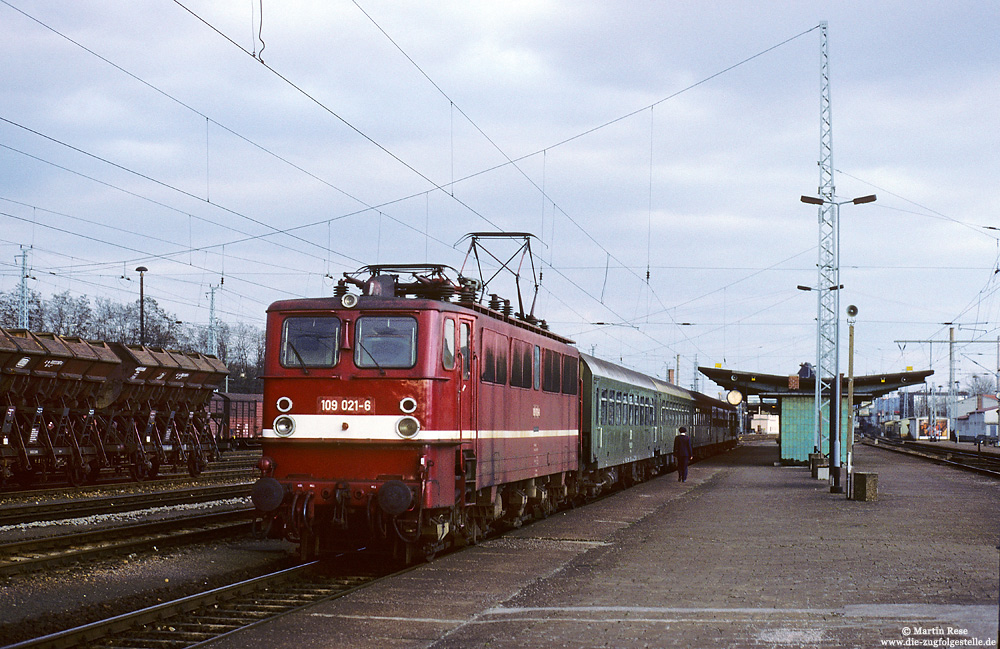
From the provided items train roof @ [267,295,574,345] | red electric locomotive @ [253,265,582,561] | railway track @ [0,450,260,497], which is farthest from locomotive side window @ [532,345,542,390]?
railway track @ [0,450,260,497]

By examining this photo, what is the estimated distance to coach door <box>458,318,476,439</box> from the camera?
13117 mm

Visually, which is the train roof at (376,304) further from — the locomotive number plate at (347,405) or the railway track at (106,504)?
the railway track at (106,504)

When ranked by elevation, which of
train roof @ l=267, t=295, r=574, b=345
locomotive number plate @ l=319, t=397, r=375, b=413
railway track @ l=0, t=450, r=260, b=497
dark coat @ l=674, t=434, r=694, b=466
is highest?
train roof @ l=267, t=295, r=574, b=345

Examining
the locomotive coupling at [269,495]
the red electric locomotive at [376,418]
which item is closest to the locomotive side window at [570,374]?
the red electric locomotive at [376,418]

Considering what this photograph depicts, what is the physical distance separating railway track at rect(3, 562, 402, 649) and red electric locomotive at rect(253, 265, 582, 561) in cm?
59

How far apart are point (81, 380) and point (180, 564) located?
1445cm

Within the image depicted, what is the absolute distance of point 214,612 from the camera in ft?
34.0

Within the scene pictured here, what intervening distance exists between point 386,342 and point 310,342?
3.18ft

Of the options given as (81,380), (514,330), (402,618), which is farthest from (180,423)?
(402,618)

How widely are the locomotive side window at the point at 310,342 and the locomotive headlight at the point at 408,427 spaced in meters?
1.19

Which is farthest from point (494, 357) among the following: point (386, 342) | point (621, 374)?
point (621, 374)

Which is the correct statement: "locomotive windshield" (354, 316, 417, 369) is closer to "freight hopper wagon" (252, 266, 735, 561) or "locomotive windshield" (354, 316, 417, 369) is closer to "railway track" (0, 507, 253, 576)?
"freight hopper wagon" (252, 266, 735, 561)

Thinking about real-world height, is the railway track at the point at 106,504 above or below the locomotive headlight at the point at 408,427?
below

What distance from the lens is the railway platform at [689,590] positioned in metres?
8.61
